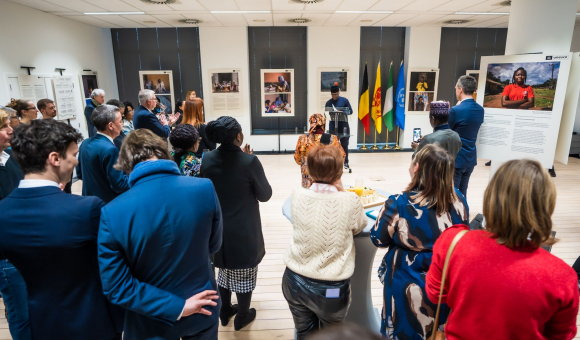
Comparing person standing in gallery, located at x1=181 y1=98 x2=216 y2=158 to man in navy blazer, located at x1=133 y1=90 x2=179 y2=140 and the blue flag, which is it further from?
the blue flag

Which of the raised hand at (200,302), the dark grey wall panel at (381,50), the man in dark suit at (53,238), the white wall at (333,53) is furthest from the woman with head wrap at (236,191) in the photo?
the dark grey wall panel at (381,50)

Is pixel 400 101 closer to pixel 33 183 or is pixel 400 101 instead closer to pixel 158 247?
pixel 158 247

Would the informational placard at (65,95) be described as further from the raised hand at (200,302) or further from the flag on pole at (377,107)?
the flag on pole at (377,107)

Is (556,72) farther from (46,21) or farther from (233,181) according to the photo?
(46,21)

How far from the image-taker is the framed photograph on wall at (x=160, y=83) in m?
8.35

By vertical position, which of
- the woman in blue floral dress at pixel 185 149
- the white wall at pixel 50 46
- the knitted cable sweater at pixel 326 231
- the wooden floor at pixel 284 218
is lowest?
the wooden floor at pixel 284 218

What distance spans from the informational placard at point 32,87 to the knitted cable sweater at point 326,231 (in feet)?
19.5

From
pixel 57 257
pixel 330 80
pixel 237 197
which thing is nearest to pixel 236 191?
pixel 237 197

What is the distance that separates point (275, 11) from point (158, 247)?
6120 millimetres

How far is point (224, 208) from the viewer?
2.11 metres

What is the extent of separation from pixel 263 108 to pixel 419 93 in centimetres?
417

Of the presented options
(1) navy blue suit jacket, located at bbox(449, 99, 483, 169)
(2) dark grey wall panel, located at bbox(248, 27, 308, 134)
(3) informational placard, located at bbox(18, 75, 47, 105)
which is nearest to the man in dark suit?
(1) navy blue suit jacket, located at bbox(449, 99, 483, 169)

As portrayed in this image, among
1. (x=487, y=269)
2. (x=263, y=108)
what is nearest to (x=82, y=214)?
(x=487, y=269)

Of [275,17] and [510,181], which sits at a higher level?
[275,17]
